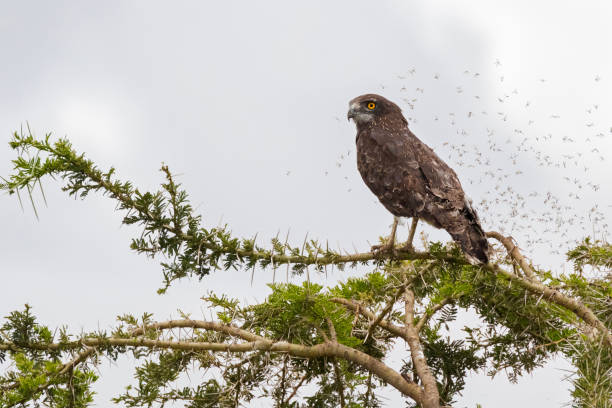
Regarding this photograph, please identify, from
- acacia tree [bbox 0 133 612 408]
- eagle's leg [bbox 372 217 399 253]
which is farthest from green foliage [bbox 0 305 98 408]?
eagle's leg [bbox 372 217 399 253]

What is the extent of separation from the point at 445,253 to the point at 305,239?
1.16 metres

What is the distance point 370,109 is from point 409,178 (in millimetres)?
1494

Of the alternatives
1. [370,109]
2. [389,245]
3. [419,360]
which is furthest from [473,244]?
[370,109]

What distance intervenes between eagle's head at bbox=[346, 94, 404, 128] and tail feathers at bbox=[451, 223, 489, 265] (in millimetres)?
2220

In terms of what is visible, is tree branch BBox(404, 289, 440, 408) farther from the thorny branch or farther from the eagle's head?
the eagle's head

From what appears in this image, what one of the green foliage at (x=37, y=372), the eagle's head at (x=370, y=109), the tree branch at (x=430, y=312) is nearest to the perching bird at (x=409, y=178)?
the eagle's head at (x=370, y=109)

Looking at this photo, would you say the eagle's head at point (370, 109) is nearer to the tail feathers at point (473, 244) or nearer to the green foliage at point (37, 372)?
the tail feathers at point (473, 244)

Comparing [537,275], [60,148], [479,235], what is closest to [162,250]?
[60,148]

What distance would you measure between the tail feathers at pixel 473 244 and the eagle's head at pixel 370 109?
7.28 ft

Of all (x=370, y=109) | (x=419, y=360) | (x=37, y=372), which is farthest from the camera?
(x=370, y=109)

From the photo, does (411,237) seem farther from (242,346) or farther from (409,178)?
(242,346)

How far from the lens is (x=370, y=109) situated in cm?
702

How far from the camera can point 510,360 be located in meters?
6.35

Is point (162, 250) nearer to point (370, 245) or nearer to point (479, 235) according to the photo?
point (370, 245)
